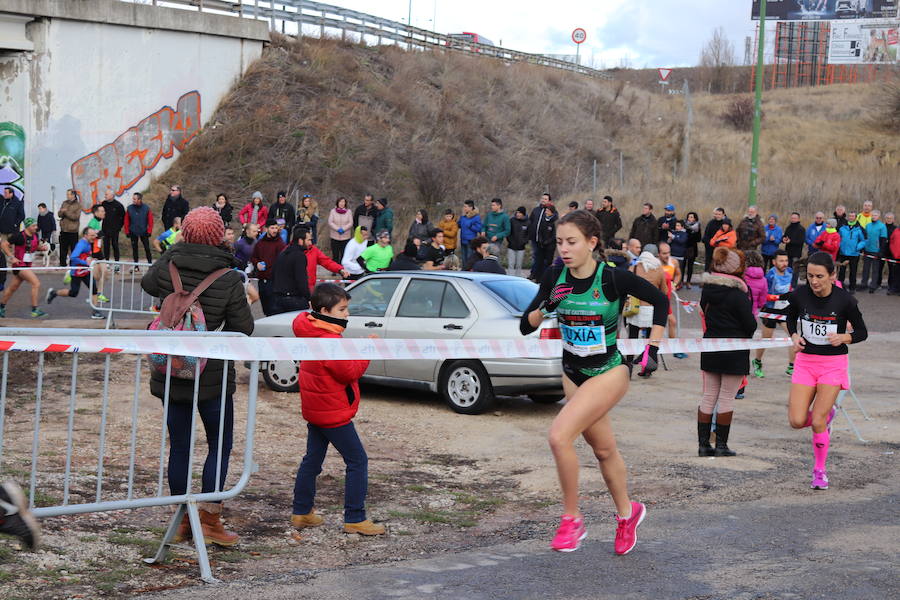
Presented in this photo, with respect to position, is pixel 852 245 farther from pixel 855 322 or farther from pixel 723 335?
pixel 855 322

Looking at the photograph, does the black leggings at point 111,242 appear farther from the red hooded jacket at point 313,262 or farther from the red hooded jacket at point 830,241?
the red hooded jacket at point 830,241

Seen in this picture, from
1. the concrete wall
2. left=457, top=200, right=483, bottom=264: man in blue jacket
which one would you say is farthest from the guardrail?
left=457, top=200, right=483, bottom=264: man in blue jacket

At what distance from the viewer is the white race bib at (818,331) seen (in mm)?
8094

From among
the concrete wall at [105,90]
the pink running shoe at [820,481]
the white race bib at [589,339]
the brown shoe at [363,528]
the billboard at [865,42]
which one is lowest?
the brown shoe at [363,528]

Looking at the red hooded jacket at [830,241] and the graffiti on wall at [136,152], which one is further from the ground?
the graffiti on wall at [136,152]

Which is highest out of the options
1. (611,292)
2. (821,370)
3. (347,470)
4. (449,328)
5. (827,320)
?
(611,292)

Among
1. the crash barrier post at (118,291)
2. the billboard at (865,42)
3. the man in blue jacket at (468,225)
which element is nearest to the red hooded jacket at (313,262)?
the crash barrier post at (118,291)

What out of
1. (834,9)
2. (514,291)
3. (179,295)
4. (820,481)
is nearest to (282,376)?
(514,291)

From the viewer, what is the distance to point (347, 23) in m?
41.9

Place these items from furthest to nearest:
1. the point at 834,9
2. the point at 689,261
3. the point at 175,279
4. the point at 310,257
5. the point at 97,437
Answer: the point at 834,9 → the point at 689,261 → the point at 310,257 → the point at 97,437 → the point at 175,279

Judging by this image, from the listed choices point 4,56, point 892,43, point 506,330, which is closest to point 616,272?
point 506,330

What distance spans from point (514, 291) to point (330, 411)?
5384 millimetres

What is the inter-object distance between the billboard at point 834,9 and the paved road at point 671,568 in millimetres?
73521

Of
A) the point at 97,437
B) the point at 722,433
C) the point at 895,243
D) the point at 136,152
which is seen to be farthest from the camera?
the point at 136,152
